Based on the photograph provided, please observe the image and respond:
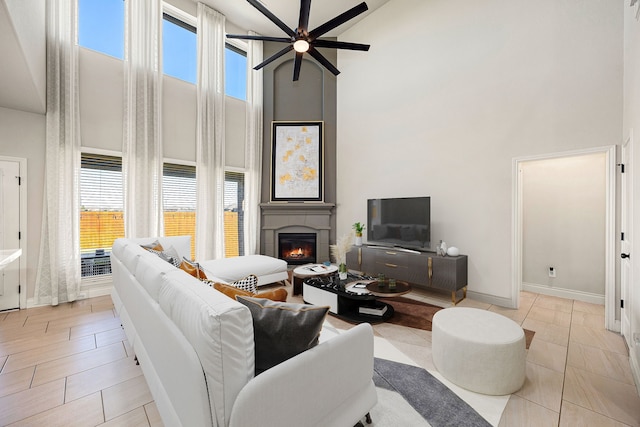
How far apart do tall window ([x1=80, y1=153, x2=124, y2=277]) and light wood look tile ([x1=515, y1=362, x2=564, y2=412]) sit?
505 centimetres

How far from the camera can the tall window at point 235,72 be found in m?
5.38

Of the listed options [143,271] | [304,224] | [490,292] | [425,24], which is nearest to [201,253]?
[304,224]

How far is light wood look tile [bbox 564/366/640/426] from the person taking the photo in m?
1.66

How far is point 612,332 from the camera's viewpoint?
272 centimetres

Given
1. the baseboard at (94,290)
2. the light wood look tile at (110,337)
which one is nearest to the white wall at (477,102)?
the light wood look tile at (110,337)

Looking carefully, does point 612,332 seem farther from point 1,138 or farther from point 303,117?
point 1,138

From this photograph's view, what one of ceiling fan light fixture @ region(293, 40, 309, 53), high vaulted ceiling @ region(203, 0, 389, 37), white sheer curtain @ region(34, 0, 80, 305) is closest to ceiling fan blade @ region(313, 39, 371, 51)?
ceiling fan light fixture @ region(293, 40, 309, 53)

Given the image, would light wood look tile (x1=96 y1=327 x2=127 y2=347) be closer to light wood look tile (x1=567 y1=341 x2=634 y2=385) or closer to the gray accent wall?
the gray accent wall

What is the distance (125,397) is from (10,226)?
3.05m

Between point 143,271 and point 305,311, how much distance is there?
129 centimetres

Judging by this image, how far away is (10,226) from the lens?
3.23 metres

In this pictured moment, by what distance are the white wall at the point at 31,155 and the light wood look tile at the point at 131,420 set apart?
→ 301 centimetres

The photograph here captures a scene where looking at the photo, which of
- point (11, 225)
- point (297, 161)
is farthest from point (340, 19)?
point (11, 225)

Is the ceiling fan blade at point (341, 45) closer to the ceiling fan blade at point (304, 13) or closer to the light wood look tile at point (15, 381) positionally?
the ceiling fan blade at point (304, 13)
